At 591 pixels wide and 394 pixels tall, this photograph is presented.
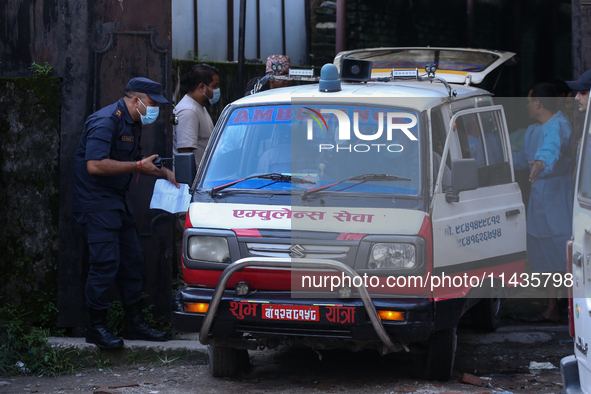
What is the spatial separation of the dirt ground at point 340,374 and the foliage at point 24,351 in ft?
Result: 0.33

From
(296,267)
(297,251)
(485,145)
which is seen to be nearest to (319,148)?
(297,251)

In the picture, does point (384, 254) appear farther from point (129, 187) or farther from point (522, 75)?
point (522, 75)

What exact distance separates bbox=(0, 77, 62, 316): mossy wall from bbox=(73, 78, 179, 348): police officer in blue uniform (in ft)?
1.73

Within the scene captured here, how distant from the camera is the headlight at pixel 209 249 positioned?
442 centimetres

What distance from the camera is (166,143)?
6070mm

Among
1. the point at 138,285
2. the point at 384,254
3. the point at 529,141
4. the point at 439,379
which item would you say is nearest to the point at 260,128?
the point at 384,254

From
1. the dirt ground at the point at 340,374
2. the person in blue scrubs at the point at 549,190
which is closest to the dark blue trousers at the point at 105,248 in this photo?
the dirt ground at the point at 340,374

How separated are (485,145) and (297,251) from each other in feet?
6.72

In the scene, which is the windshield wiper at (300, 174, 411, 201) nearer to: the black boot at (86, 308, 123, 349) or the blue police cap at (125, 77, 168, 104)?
the blue police cap at (125, 77, 168, 104)

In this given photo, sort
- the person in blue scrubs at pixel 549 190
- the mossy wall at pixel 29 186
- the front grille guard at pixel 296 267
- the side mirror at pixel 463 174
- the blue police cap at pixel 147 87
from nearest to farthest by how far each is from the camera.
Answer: the front grille guard at pixel 296 267
the side mirror at pixel 463 174
the blue police cap at pixel 147 87
the mossy wall at pixel 29 186
the person in blue scrubs at pixel 549 190

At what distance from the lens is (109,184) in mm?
5449

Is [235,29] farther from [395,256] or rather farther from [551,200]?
[395,256]

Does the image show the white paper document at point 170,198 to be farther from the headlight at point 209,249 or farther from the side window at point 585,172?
the side window at point 585,172

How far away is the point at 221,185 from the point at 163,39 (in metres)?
1.92
